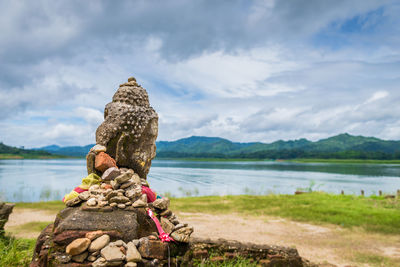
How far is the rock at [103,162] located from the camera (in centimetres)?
447

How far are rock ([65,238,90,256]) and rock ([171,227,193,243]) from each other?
1.21m

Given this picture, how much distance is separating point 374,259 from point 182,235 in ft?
21.7

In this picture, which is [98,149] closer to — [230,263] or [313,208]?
[230,263]

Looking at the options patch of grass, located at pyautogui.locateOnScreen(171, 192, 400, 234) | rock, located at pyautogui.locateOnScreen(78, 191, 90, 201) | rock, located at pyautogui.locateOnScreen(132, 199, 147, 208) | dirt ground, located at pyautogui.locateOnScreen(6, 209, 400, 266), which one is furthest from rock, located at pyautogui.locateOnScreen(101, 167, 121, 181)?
patch of grass, located at pyautogui.locateOnScreen(171, 192, 400, 234)

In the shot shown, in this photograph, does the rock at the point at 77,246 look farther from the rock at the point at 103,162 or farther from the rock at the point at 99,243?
the rock at the point at 103,162

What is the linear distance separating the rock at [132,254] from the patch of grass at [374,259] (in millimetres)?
6883

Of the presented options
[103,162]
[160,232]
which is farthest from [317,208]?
[103,162]

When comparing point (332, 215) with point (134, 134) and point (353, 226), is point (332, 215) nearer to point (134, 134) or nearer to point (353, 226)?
point (353, 226)

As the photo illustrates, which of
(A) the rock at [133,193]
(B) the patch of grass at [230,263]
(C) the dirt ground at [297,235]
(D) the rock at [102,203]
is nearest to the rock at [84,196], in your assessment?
(D) the rock at [102,203]

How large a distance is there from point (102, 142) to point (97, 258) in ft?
6.55

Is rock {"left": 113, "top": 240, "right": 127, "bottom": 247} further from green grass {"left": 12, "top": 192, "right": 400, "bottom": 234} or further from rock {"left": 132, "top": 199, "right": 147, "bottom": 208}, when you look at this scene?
green grass {"left": 12, "top": 192, "right": 400, "bottom": 234}

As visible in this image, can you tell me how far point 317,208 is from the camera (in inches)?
577

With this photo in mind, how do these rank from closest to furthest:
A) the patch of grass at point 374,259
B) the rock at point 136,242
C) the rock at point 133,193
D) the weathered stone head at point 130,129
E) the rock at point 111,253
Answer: the rock at point 111,253 → the rock at point 136,242 → the rock at point 133,193 → the weathered stone head at point 130,129 → the patch of grass at point 374,259

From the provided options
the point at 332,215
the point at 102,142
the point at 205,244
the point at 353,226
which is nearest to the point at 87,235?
the point at 102,142
